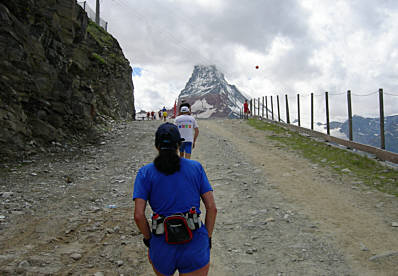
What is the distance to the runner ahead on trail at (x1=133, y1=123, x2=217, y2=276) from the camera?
2.25 meters

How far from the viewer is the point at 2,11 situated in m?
8.84

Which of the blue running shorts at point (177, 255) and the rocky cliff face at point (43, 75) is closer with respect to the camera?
the blue running shorts at point (177, 255)

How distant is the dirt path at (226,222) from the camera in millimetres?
4121

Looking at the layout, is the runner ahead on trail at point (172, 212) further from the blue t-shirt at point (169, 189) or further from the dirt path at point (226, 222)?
the dirt path at point (226, 222)

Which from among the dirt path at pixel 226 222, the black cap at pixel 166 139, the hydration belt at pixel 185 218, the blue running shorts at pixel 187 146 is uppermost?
the black cap at pixel 166 139

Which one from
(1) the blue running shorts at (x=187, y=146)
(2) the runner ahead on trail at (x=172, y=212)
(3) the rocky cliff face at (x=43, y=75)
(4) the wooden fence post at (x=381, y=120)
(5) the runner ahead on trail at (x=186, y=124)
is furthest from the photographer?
(4) the wooden fence post at (x=381, y=120)

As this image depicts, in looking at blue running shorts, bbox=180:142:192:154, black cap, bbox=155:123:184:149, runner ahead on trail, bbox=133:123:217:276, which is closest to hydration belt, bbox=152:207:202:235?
runner ahead on trail, bbox=133:123:217:276

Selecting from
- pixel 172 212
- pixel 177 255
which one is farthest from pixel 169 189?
pixel 177 255

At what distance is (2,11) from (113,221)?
25.8 feet

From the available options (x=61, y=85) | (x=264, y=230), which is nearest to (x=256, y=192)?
(x=264, y=230)

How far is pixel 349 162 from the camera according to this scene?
9.94m

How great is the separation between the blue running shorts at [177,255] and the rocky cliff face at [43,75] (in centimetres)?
790

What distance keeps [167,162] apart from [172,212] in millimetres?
406

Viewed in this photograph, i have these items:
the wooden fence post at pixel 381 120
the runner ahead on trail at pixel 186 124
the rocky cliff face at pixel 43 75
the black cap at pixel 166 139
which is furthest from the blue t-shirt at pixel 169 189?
the wooden fence post at pixel 381 120
